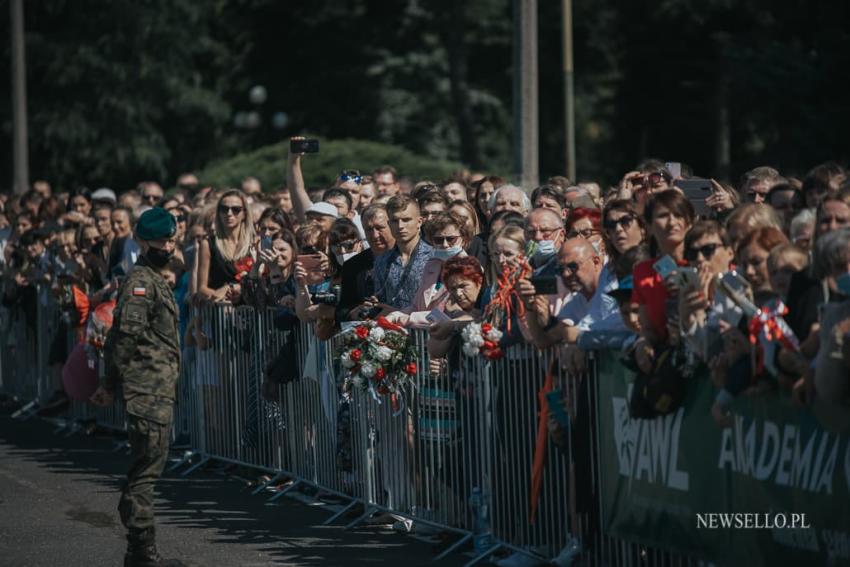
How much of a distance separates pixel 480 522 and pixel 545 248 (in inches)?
63.1

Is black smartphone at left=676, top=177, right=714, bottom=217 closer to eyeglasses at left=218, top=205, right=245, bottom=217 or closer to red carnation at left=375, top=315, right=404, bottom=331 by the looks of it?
red carnation at left=375, top=315, right=404, bottom=331

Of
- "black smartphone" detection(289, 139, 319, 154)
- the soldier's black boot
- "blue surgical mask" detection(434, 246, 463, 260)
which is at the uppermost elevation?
"black smartphone" detection(289, 139, 319, 154)

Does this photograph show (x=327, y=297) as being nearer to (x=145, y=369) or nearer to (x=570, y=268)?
(x=145, y=369)

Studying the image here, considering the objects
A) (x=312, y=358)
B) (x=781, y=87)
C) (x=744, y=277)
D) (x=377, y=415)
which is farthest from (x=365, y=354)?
(x=781, y=87)

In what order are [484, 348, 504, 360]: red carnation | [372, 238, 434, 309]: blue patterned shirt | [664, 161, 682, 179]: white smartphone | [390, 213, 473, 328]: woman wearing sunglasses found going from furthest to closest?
[664, 161, 682, 179]: white smartphone → [372, 238, 434, 309]: blue patterned shirt → [390, 213, 473, 328]: woman wearing sunglasses → [484, 348, 504, 360]: red carnation

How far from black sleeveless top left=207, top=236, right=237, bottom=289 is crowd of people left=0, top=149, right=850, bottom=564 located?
1 centimetres

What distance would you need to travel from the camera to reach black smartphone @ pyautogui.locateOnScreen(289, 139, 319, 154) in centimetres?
1405

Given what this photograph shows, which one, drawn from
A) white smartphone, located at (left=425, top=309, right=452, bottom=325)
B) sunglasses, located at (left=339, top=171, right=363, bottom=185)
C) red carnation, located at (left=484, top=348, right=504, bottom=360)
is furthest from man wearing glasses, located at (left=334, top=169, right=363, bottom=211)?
red carnation, located at (left=484, top=348, right=504, bottom=360)

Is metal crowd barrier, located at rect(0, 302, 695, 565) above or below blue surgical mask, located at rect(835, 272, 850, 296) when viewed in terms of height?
below

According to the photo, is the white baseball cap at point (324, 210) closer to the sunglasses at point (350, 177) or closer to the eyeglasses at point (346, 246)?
the eyeglasses at point (346, 246)

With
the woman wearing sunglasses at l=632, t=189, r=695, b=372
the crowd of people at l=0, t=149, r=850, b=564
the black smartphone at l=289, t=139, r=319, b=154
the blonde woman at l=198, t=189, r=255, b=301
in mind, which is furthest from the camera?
the blonde woman at l=198, t=189, r=255, b=301

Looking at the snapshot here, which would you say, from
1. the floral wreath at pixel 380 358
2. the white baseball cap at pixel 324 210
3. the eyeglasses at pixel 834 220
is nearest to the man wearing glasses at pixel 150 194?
the white baseball cap at pixel 324 210

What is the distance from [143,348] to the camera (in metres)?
10.1

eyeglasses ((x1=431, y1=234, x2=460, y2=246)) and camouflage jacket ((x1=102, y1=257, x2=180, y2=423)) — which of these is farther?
eyeglasses ((x1=431, y1=234, x2=460, y2=246))
